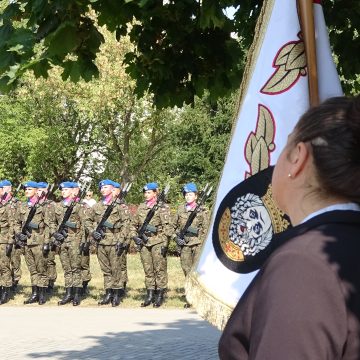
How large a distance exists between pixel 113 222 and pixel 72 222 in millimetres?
854

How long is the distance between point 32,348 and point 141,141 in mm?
22552

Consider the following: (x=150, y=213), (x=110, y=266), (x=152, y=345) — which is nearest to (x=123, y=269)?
(x=110, y=266)

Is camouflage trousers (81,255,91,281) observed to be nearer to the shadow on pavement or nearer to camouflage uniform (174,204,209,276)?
camouflage uniform (174,204,209,276)

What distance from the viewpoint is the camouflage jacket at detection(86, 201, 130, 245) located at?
13.7 metres

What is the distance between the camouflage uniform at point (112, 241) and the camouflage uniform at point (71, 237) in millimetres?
358

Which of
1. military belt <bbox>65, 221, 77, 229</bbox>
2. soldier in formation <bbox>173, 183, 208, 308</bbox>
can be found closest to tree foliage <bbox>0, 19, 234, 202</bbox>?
military belt <bbox>65, 221, 77, 229</bbox>

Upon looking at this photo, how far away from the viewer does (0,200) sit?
15.3 meters

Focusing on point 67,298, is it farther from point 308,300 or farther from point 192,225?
point 308,300

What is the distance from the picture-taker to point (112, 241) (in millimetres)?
13711

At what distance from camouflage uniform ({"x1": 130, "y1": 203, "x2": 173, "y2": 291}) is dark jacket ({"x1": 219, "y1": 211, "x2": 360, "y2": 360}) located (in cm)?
1201

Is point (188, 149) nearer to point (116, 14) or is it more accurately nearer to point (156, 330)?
point (156, 330)

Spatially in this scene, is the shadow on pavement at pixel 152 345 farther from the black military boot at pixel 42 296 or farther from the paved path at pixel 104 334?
the black military boot at pixel 42 296

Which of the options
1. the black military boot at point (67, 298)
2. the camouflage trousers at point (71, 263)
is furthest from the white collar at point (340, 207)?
the camouflage trousers at point (71, 263)

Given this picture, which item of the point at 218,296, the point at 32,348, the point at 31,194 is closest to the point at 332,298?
the point at 218,296
